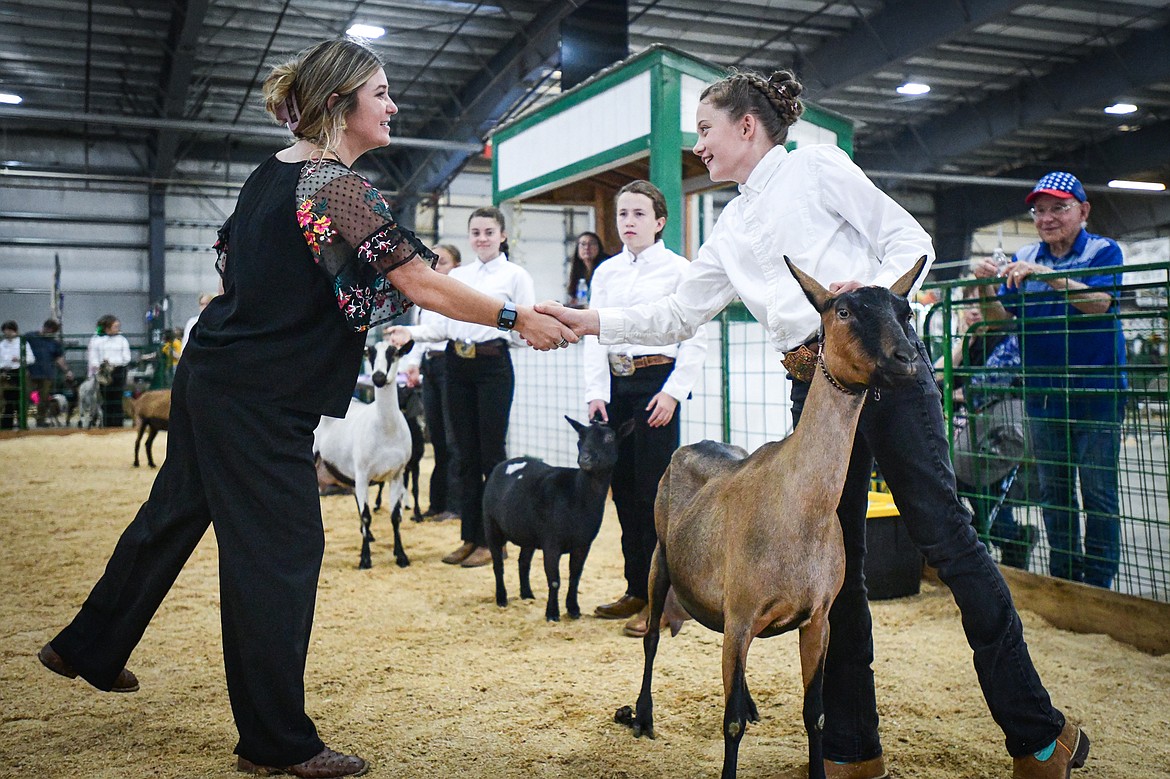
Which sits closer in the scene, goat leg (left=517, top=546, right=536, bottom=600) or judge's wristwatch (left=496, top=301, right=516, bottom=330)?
judge's wristwatch (left=496, top=301, right=516, bottom=330)

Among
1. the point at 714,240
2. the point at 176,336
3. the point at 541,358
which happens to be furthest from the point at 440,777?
the point at 176,336

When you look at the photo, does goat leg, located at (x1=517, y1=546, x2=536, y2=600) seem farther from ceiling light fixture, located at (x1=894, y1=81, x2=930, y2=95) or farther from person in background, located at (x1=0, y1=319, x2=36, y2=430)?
ceiling light fixture, located at (x1=894, y1=81, x2=930, y2=95)

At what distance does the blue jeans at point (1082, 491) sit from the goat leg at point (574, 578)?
2088 millimetres

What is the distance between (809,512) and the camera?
218cm

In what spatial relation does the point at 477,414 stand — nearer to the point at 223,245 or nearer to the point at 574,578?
the point at 574,578

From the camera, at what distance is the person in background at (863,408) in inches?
87.8

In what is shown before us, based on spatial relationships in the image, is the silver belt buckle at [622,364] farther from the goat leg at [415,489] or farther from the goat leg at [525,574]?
the goat leg at [415,489]

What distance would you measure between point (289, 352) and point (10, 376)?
15.2 m

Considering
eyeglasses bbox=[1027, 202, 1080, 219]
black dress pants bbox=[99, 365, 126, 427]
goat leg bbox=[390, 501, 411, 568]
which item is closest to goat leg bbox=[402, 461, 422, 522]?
goat leg bbox=[390, 501, 411, 568]

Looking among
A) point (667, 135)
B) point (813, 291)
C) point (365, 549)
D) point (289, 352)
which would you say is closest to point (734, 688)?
point (813, 291)

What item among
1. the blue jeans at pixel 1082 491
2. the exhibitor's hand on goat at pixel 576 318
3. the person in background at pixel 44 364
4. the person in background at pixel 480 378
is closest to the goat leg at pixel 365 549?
the person in background at pixel 480 378

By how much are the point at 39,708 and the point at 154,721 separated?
0.42 metres

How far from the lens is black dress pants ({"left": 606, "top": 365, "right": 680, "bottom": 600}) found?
4.09m

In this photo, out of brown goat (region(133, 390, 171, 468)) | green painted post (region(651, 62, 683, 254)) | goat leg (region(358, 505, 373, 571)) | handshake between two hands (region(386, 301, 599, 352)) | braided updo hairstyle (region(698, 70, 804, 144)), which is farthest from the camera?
brown goat (region(133, 390, 171, 468))
